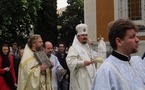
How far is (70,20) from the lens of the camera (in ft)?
172

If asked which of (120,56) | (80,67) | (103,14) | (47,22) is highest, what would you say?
(120,56)

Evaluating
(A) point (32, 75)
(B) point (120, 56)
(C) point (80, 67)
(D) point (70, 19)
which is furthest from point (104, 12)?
(D) point (70, 19)

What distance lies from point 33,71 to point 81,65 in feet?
4.90

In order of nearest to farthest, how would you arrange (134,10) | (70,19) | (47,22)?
(134,10), (47,22), (70,19)

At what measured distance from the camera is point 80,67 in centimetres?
928

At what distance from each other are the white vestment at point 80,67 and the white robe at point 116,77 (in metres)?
5.10

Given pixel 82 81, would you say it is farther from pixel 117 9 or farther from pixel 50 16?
pixel 50 16

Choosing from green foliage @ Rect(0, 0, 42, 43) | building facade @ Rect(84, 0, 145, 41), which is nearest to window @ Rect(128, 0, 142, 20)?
building facade @ Rect(84, 0, 145, 41)

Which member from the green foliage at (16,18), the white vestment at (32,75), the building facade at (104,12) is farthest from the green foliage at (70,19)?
the white vestment at (32,75)

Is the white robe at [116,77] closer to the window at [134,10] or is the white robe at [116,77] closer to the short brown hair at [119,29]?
the short brown hair at [119,29]

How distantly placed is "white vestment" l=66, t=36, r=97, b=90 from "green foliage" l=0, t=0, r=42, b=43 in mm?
20725

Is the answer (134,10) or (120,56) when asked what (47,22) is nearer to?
(134,10)

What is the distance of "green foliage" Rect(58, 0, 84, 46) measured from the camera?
1995 inches

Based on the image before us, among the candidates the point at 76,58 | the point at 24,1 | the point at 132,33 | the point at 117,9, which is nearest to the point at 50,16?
the point at 24,1
